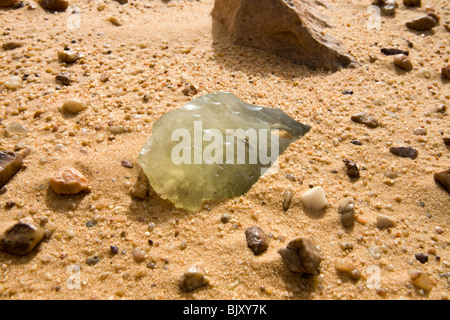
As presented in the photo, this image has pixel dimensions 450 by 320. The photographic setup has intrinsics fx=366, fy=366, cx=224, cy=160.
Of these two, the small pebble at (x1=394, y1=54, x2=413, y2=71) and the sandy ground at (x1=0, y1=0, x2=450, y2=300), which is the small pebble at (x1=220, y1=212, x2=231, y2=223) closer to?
the sandy ground at (x1=0, y1=0, x2=450, y2=300)

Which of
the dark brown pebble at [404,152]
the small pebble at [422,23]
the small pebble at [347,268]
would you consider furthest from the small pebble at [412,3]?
the small pebble at [347,268]

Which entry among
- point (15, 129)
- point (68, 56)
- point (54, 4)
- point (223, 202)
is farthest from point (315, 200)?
point (54, 4)

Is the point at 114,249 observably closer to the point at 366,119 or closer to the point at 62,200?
the point at 62,200

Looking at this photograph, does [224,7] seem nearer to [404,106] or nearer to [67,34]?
[67,34]

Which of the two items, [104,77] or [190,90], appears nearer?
[190,90]
